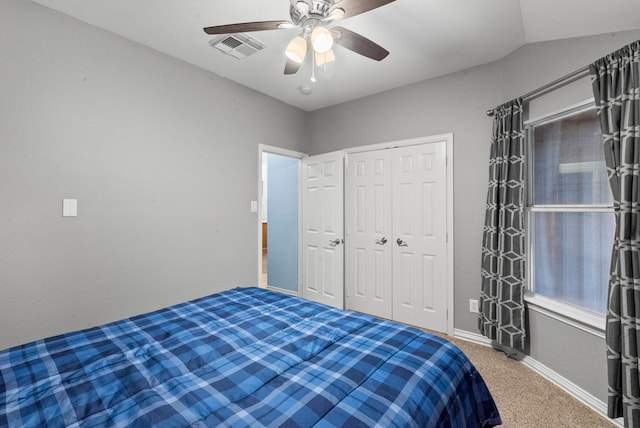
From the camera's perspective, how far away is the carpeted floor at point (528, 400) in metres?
1.81

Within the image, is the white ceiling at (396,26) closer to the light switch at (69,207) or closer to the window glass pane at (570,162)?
the window glass pane at (570,162)

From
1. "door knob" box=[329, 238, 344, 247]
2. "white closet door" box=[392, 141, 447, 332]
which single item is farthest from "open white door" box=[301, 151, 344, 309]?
"white closet door" box=[392, 141, 447, 332]

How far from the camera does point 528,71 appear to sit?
7.93 ft

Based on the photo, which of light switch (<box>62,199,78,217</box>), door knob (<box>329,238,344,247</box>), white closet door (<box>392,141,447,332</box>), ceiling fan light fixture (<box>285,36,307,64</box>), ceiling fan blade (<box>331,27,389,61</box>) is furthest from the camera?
door knob (<box>329,238,344,247</box>)

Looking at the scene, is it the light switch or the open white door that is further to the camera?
the open white door

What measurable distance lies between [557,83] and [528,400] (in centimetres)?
222

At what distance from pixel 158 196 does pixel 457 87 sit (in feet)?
9.82

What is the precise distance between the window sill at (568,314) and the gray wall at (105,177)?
8.88ft

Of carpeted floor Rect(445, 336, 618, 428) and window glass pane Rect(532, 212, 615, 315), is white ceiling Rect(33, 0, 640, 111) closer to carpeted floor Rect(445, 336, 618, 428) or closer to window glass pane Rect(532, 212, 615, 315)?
window glass pane Rect(532, 212, 615, 315)

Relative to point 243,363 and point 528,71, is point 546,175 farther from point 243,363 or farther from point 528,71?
point 243,363

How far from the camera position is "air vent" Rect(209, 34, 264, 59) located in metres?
2.34

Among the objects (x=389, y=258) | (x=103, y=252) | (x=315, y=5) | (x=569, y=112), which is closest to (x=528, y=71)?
(x=569, y=112)

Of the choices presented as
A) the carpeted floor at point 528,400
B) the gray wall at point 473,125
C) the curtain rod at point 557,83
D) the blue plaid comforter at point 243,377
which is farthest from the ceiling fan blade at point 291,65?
the carpeted floor at point 528,400

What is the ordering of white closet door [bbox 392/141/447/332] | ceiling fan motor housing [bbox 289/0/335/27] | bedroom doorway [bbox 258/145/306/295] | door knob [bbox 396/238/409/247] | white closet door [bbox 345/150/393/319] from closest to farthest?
ceiling fan motor housing [bbox 289/0/335/27]
white closet door [bbox 392/141/447/332]
door knob [bbox 396/238/409/247]
white closet door [bbox 345/150/393/319]
bedroom doorway [bbox 258/145/306/295]
